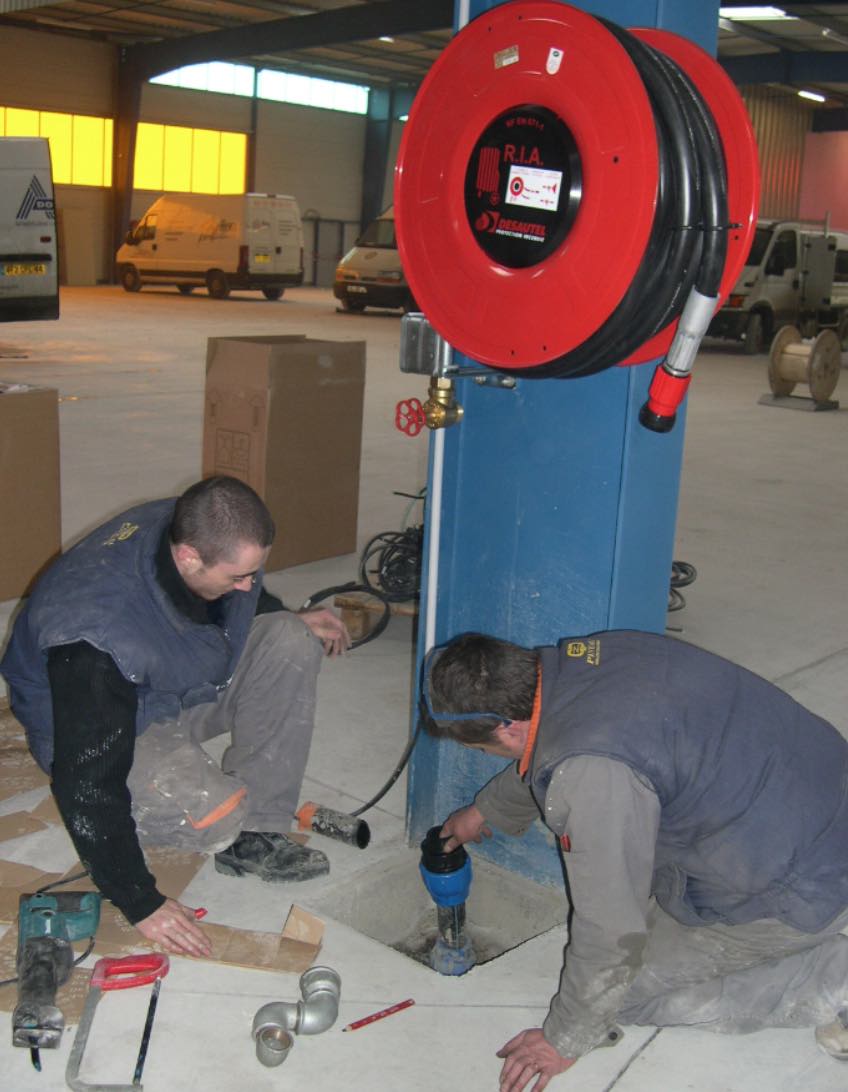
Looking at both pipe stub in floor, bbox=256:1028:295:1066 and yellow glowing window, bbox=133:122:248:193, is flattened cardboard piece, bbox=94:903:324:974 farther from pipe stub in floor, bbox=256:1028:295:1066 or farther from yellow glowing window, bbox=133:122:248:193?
yellow glowing window, bbox=133:122:248:193

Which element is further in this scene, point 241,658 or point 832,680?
point 832,680

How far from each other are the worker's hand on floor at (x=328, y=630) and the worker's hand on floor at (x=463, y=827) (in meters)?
0.61

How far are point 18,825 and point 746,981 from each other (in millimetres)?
1870

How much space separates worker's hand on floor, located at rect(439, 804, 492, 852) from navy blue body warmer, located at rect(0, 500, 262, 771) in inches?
25.6

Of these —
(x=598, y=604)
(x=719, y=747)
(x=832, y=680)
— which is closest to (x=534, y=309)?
(x=598, y=604)

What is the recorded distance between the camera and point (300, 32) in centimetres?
1828

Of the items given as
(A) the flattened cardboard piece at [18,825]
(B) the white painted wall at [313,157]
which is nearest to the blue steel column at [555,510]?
(A) the flattened cardboard piece at [18,825]

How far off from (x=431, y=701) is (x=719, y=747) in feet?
1.79

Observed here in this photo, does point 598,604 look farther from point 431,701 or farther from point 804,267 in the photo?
point 804,267

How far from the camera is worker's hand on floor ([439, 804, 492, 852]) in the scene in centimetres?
277

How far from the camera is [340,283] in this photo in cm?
1933

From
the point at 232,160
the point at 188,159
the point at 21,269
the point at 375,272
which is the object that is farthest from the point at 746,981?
the point at 232,160

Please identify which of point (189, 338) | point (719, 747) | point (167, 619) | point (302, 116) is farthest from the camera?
point (302, 116)

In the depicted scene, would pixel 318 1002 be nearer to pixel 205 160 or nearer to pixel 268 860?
pixel 268 860
